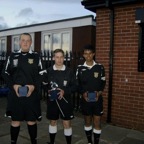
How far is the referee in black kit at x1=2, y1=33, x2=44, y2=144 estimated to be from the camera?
4.30m

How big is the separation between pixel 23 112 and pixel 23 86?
1.33 ft

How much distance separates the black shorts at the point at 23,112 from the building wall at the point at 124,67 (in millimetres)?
2637

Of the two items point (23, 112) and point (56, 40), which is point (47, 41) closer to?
point (56, 40)

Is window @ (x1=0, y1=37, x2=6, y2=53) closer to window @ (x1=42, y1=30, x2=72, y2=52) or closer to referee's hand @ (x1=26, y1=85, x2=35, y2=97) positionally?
window @ (x1=42, y1=30, x2=72, y2=52)

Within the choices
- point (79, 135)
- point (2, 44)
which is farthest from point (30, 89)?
point (2, 44)

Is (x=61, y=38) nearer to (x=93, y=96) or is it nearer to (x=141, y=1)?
(x=141, y=1)

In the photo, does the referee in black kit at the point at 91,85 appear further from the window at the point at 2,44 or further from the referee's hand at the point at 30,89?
the window at the point at 2,44

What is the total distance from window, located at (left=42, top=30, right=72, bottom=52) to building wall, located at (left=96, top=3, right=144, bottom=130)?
10.8 metres

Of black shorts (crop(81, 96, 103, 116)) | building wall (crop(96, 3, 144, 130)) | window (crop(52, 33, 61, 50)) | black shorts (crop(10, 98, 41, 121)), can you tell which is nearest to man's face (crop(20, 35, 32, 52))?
black shorts (crop(10, 98, 41, 121))

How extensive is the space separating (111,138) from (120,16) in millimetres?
2702

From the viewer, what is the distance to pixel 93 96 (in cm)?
455

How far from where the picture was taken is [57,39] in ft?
60.0

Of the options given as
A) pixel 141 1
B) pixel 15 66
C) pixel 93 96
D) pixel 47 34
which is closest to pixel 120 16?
pixel 141 1

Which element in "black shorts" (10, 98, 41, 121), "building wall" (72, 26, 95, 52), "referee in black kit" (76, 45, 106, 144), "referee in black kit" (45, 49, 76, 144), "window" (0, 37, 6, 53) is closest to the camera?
"black shorts" (10, 98, 41, 121)
